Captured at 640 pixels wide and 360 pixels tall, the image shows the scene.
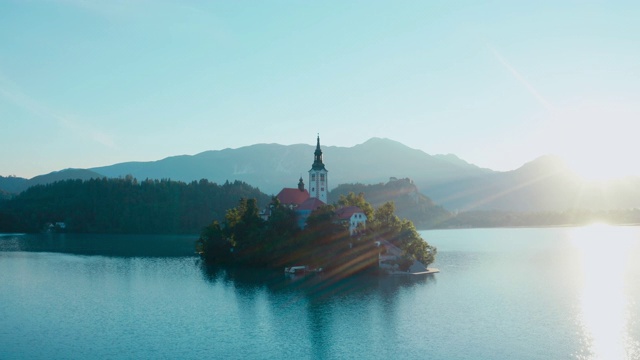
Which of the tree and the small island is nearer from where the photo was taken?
the small island

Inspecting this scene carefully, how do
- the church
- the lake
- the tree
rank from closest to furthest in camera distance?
1. the lake
2. the church
3. the tree

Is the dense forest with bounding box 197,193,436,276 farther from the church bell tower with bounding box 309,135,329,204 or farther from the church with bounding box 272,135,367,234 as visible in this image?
the church bell tower with bounding box 309,135,329,204

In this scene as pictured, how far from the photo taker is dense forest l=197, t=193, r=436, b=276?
369 feet

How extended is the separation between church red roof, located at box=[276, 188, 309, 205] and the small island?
5.65 meters

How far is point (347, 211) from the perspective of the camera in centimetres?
12075

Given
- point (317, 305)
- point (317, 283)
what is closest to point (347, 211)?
point (317, 283)

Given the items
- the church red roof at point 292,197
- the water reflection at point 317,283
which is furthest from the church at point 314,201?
the water reflection at point 317,283

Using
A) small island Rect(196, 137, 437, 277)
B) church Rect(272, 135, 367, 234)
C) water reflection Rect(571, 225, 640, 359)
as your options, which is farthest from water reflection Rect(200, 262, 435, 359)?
water reflection Rect(571, 225, 640, 359)

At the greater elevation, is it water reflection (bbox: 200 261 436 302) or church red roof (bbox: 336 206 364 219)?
church red roof (bbox: 336 206 364 219)

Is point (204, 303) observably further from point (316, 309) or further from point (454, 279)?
point (454, 279)

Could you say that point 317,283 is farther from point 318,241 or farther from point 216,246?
point 216,246

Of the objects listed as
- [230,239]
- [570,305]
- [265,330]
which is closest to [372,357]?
[265,330]

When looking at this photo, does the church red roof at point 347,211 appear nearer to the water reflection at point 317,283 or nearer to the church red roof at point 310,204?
the church red roof at point 310,204

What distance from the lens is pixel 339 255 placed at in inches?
4449
